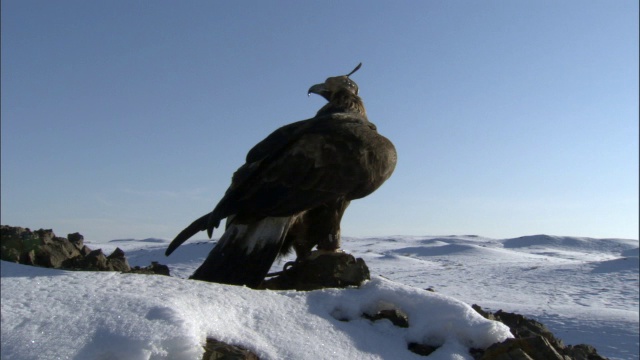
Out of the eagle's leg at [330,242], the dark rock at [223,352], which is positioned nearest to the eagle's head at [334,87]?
the eagle's leg at [330,242]

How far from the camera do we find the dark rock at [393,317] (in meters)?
2.83

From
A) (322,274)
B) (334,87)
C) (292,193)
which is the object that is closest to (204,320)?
(322,274)

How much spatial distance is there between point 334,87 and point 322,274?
2145mm

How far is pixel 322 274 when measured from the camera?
3371mm

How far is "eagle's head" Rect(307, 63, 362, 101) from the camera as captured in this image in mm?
5102

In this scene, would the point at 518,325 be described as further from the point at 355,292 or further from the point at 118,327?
the point at 118,327

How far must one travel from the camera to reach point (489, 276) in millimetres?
11609

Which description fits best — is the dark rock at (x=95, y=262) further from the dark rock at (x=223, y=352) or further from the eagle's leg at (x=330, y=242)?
the dark rock at (x=223, y=352)

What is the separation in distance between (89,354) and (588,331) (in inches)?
252

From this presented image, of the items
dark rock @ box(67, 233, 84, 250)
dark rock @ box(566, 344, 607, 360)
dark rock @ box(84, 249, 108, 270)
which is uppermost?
dark rock @ box(67, 233, 84, 250)

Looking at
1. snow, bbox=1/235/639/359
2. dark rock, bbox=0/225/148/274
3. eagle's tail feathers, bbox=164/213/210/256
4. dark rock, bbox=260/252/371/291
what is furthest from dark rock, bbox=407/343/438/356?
dark rock, bbox=0/225/148/274

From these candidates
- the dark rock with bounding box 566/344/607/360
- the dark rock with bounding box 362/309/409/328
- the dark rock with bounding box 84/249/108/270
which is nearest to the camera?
the dark rock with bounding box 362/309/409/328

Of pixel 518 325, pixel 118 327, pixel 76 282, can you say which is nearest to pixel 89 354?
pixel 118 327

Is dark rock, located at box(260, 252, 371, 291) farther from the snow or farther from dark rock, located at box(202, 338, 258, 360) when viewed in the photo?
dark rock, located at box(202, 338, 258, 360)
